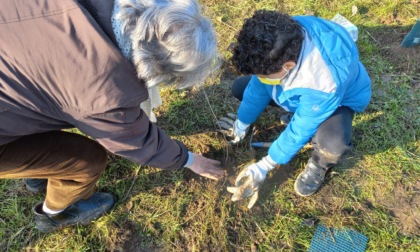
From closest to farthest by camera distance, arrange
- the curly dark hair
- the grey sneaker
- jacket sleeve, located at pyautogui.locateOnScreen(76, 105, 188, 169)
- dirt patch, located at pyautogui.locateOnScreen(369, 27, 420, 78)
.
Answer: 1. jacket sleeve, located at pyautogui.locateOnScreen(76, 105, 188, 169)
2. the curly dark hair
3. the grey sneaker
4. dirt patch, located at pyautogui.locateOnScreen(369, 27, 420, 78)

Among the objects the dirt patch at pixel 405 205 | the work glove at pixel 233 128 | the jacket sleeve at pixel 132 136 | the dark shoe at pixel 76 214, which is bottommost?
the dirt patch at pixel 405 205

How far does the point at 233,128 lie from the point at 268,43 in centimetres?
100

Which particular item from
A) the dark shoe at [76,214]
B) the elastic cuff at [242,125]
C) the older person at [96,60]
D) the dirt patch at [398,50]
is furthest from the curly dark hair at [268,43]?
the dirt patch at [398,50]

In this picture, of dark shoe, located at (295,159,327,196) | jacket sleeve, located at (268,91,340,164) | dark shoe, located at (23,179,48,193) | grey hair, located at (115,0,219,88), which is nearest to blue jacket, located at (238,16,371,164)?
jacket sleeve, located at (268,91,340,164)

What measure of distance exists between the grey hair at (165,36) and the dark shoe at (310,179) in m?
1.25

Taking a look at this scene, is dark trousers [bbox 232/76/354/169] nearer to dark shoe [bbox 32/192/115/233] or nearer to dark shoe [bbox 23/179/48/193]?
dark shoe [bbox 32/192/115/233]

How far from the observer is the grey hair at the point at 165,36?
44.9 inches

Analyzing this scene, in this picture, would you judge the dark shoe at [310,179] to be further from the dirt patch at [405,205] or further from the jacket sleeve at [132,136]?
the jacket sleeve at [132,136]

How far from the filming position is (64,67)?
1.12 m

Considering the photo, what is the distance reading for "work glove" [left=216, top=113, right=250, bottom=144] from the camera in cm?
237

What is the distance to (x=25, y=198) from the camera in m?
2.31

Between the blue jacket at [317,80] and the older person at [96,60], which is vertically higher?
the older person at [96,60]

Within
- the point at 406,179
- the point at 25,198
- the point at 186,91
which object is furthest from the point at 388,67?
the point at 25,198

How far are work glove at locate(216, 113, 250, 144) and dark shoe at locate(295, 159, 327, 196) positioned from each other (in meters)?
0.48
